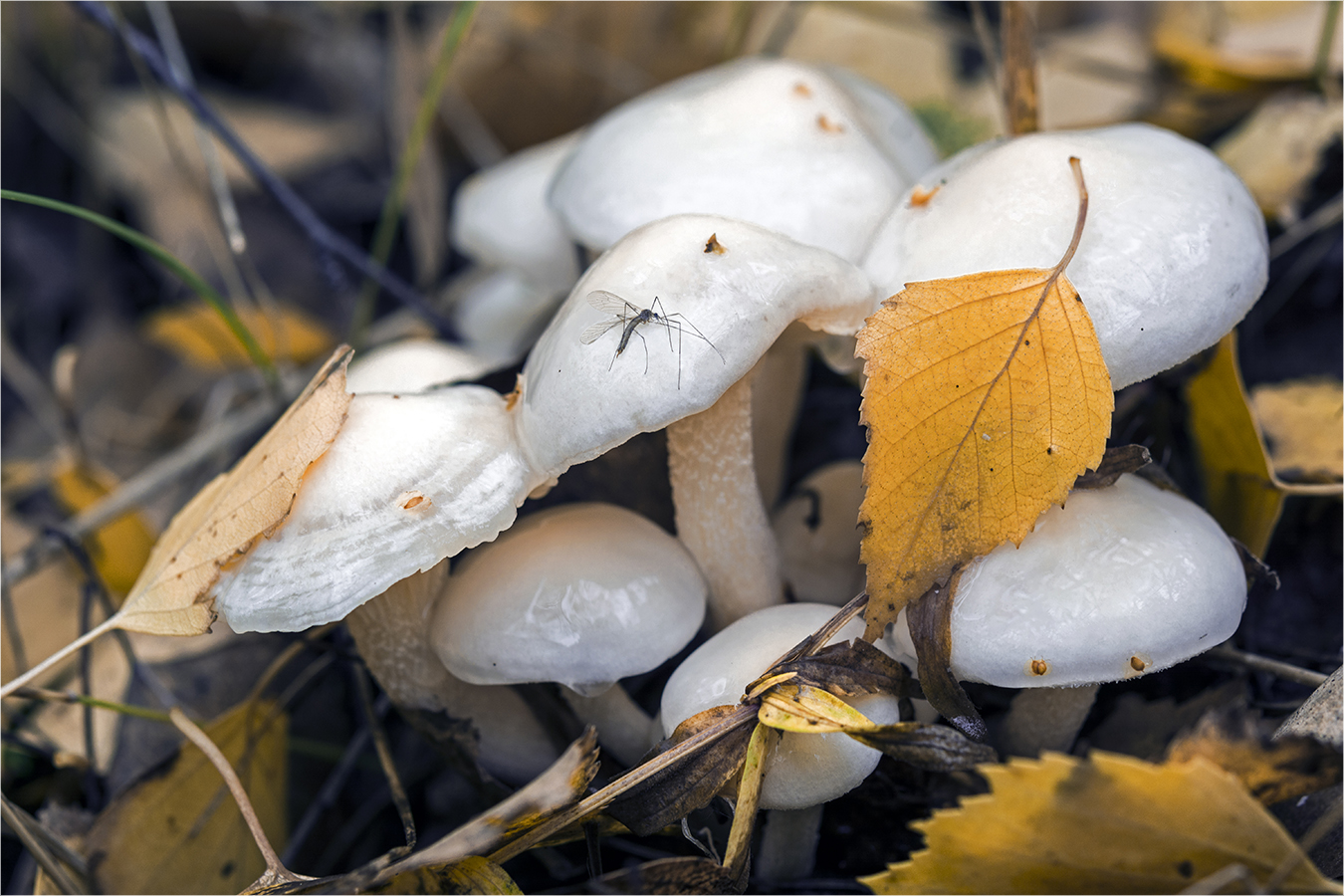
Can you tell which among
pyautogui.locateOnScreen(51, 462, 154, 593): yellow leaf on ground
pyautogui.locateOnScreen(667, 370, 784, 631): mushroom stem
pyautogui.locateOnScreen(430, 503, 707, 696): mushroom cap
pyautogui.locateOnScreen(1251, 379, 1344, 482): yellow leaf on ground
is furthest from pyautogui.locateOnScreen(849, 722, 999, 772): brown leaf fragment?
pyautogui.locateOnScreen(51, 462, 154, 593): yellow leaf on ground

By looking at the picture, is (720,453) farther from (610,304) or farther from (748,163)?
(748,163)

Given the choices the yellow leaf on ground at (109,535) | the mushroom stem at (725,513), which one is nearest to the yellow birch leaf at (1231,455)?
the mushroom stem at (725,513)

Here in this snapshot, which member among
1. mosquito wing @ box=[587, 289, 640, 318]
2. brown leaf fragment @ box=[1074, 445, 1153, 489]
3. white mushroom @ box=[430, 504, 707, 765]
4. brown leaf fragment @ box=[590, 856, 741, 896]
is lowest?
brown leaf fragment @ box=[590, 856, 741, 896]

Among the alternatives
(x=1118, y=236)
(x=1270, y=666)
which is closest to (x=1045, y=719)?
(x=1270, y=666)

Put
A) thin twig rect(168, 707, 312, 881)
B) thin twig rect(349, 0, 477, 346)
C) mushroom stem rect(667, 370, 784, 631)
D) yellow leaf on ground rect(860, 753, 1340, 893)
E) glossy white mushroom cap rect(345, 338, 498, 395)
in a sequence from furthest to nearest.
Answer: thin twig rect(349, 0, 477, 346)
glossy white mushroom cap rect(345, 338, 498, 395)
mushroom stem rect(667, 370, 784, 631)
thin twig rect(168, 707, 312, 881)
yellow leaf on ground rect(860, 753, 1340, 893)

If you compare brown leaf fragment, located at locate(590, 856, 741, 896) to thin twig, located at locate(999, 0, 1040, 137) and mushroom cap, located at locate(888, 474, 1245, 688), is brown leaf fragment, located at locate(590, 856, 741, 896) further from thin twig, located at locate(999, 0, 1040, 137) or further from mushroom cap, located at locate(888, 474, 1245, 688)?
thin twig, located at locate(999, 0, 1040, 137)

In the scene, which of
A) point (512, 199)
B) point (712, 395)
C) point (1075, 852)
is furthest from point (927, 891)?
point (512, 199)

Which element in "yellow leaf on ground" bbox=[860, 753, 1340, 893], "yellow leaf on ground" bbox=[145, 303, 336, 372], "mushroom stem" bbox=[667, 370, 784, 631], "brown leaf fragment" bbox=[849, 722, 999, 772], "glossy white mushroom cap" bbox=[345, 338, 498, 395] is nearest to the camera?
"yellow leaf on ground" bbox=[860, 753, 1340, 893]
